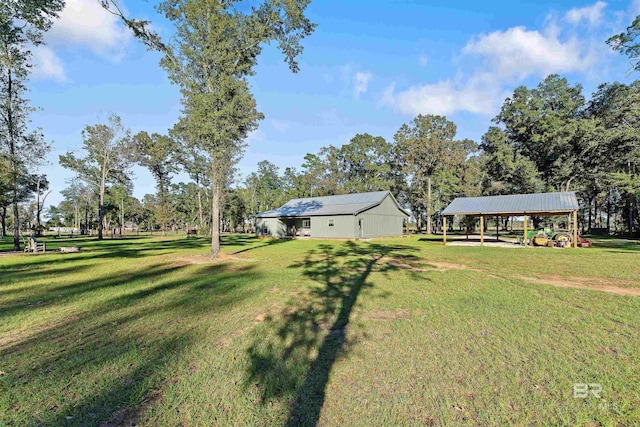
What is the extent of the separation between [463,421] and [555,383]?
51.9 inches

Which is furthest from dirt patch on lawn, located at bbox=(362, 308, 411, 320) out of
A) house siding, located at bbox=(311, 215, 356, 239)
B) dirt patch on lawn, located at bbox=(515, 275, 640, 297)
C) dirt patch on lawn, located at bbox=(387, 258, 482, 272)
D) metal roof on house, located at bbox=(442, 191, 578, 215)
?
house siding, located at bbox=(311, 215, 356, 239)

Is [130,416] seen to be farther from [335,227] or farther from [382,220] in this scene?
[382,220]

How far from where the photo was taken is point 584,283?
768 cm

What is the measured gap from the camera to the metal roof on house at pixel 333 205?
27933 millimetres

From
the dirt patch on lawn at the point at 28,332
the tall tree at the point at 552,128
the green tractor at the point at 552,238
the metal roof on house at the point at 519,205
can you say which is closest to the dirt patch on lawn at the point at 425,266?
the dirt patch on lawn at the point at 28,332

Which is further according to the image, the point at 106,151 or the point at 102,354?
the point at 106,151

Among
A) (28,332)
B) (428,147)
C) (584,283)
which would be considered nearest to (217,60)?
(28,332)

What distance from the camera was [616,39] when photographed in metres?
14.1

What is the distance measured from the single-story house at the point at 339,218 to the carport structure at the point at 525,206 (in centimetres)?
819

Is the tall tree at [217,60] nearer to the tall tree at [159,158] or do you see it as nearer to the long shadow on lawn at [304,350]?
the long shadow on lawn at [304,350]

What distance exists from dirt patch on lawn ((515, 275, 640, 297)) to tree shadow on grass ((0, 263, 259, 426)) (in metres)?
7.77

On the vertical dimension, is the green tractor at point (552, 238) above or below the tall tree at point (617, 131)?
below

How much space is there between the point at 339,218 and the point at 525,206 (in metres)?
14.4

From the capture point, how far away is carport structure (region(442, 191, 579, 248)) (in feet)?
57.0
